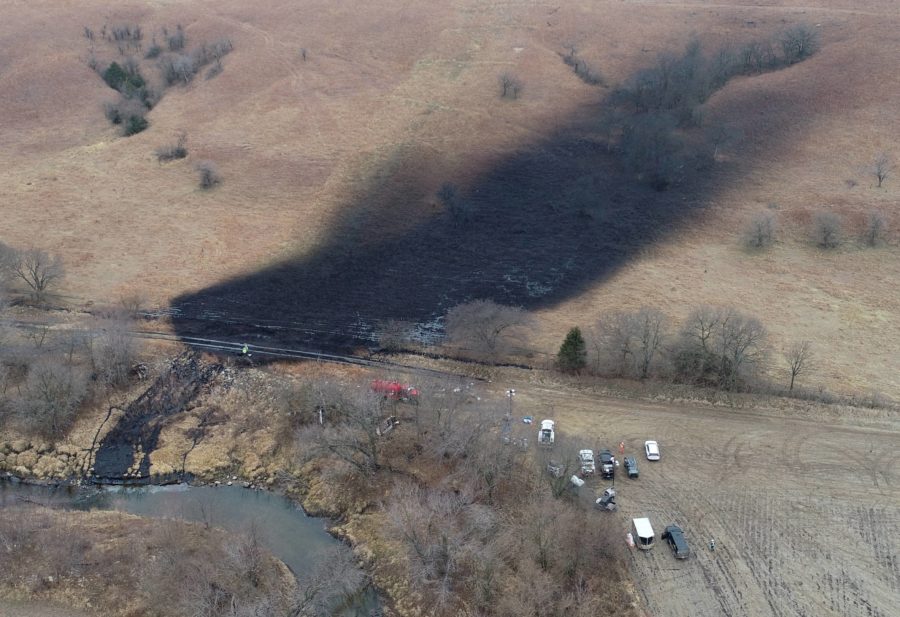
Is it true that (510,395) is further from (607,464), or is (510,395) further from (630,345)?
(630,345)

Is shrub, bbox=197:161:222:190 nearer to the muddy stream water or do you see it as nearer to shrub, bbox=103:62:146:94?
shrub, bbox=103:62:146:94

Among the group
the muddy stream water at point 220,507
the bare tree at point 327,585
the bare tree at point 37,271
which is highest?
the bare tree at point 37,271

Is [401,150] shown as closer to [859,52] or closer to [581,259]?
[581,259]

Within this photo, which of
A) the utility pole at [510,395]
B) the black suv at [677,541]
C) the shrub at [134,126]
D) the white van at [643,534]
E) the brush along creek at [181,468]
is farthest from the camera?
the shrub at [134,126]

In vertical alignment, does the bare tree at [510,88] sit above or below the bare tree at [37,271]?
above

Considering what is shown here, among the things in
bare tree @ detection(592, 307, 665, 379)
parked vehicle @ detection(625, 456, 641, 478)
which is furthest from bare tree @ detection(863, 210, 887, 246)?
parked vehicle @ detection(625, 456, 641, 478)

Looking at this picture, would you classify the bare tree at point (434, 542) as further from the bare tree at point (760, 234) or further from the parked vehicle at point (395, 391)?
the bare tree at point (760, 234)

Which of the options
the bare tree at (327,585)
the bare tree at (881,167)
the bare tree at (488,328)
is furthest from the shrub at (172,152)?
the bare tree at (881,167)
